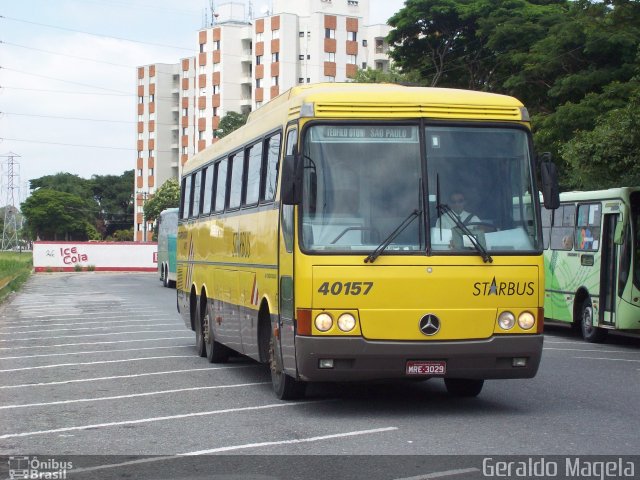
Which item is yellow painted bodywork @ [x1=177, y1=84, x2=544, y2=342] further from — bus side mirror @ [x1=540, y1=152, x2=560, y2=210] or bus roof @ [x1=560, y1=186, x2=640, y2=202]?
bus roof @ [x1=560, y1=186, x2=640, y2=202]

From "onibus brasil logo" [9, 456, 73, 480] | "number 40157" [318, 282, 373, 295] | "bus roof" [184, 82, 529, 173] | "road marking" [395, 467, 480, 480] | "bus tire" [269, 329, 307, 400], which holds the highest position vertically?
"bus roof" [184, 82, 529, 173]

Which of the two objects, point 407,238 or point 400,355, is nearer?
point 400,355

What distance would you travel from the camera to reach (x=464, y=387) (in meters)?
12.6

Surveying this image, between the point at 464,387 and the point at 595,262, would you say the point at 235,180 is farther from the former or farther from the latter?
the point at 595,262

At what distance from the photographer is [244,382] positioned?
555 inches

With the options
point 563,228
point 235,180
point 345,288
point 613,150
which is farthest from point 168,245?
point 345,288

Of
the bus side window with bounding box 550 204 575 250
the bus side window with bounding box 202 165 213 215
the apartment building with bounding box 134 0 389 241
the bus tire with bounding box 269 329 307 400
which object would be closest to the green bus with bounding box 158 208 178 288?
the bus side window with bounding box 550 204 575 250

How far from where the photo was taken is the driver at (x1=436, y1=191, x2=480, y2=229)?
11070 mm

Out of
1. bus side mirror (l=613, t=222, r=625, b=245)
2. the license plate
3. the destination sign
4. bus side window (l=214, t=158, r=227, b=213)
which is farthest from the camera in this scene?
bus side mirror (l=613, t=222, r=625, b=245)

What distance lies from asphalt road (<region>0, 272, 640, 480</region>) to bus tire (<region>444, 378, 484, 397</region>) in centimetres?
13

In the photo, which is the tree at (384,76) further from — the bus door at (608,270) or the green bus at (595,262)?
the bus door at (608,270)

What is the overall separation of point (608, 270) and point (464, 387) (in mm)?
10394

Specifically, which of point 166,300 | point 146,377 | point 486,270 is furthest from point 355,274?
point 166,300

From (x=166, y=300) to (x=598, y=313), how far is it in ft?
57.4
